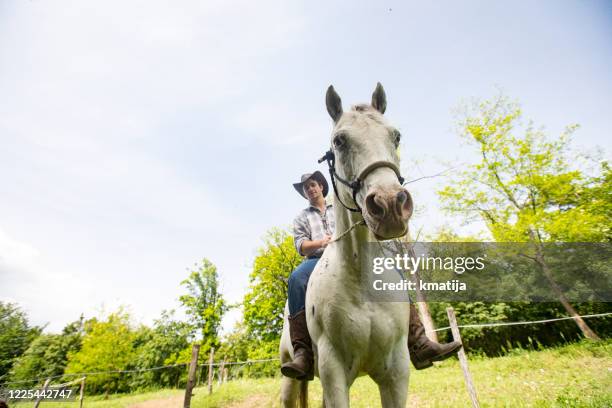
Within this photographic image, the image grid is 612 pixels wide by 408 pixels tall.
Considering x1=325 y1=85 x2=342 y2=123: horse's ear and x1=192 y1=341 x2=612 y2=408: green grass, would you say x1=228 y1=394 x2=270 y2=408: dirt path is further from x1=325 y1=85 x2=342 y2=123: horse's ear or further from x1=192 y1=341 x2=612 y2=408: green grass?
x1=325 y1=85 x2=342 y2=123: horse's ear

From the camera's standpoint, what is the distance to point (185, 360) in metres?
27.0

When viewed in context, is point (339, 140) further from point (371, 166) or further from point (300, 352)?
point (300, 352)

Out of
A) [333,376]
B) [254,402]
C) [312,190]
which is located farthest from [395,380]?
[254,402]

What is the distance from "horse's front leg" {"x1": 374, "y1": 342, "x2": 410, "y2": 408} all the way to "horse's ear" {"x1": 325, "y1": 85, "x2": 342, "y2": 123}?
2071 millimetres

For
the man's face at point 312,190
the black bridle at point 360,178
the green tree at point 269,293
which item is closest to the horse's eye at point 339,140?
the black bridle at point 360,178

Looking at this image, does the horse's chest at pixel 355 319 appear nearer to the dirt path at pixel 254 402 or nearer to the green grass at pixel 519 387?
the green grass at pixel 519 387

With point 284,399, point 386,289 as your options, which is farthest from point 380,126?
point 284,399

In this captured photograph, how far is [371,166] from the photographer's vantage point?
1817 millimetres

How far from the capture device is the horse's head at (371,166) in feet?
5.25

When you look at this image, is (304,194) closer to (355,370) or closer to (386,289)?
(386,289)

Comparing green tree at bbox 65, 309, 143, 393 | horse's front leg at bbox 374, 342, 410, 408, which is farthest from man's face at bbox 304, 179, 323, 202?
green tree at bbox 65, 309, 143, 393

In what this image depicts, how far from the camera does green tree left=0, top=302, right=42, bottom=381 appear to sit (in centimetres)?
3678

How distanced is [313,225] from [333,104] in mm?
1579

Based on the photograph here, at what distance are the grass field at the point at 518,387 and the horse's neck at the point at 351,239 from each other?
4.66m
